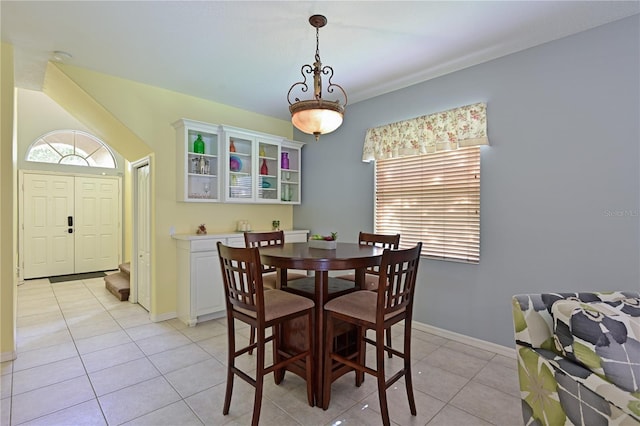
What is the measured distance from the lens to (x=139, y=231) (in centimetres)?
412

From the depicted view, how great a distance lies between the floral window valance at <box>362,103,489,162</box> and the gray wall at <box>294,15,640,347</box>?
4.0 inches

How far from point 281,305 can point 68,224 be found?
6.26m

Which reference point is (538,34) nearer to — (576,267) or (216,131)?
(576,267)

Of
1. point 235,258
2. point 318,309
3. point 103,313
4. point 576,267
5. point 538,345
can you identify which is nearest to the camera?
point 538,345

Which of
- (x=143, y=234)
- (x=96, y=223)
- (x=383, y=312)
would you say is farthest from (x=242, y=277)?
(x=96, y=223)

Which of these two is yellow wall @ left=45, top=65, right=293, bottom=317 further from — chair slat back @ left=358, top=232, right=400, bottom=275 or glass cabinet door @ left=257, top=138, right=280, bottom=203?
chair slat back @ left=358, top=232, right=400, bottom=275

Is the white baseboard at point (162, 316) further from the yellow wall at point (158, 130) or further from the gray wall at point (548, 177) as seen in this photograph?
the gray wall at point (548, 177)

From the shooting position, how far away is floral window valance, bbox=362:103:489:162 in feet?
9.45

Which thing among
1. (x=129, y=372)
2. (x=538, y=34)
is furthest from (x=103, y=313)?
(x=538, y=34)

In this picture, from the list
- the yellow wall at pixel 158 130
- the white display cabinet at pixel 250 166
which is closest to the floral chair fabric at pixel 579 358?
the white display cabinet at pixel 250 166

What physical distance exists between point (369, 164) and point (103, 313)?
3.81 meters

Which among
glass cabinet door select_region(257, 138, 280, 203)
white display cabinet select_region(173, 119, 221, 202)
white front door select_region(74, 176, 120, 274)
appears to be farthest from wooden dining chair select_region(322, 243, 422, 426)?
white front door select_region(74, 176, 120, 274)

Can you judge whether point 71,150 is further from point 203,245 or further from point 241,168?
point 203,245

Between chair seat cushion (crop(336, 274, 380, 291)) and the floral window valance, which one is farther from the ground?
the floral window valance
